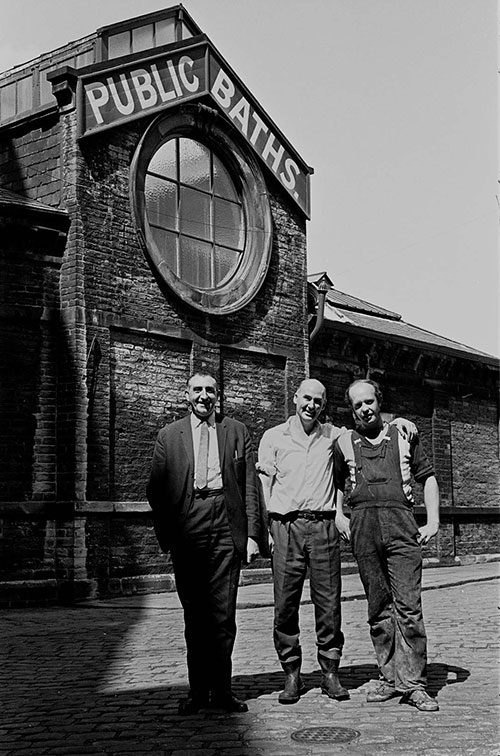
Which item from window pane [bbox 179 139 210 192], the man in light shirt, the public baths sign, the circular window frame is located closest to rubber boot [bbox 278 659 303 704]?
the man in light shirt

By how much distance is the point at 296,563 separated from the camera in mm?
6277

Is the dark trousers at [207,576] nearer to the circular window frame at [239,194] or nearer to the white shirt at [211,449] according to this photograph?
the white shirt at [211,449]

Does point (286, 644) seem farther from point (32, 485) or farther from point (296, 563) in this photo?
point (32, 485)

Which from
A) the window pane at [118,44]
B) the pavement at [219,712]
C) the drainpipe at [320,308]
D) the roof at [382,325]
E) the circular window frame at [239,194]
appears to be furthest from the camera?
the roof at [382,325]

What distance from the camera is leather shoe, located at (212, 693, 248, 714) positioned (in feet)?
19.2

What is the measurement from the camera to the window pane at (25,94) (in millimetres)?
16359

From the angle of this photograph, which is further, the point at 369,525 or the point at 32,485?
the point at 32,485

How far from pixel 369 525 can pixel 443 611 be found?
19.5 ft

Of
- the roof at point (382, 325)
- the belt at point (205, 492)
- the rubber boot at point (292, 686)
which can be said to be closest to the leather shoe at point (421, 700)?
the rubber boot at point (292, 686)

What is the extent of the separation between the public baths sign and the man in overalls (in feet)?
29.9

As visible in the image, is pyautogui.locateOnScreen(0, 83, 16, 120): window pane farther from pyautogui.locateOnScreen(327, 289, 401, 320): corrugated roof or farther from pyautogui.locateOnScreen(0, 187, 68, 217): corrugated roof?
pyautogui.locateOnScreen(327, 289, 401, 320): corrugated roof

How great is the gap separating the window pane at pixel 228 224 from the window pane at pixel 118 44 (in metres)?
2.87

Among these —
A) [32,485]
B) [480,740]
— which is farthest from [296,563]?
[32,485]

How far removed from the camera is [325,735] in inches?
203
